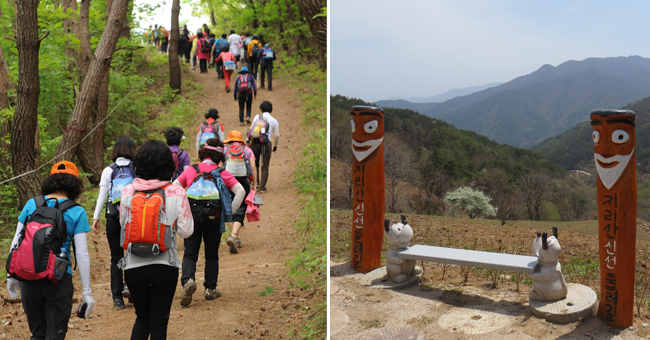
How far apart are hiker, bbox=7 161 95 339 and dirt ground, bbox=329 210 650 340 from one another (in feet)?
7.89

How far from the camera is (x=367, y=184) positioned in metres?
6.27

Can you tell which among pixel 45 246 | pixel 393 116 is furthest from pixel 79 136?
pixel 393 116

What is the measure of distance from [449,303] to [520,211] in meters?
9.13

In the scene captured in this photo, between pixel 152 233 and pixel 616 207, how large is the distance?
4.04m

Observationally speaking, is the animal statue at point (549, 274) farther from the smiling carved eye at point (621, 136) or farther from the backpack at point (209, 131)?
the backpack at point (209, 131)

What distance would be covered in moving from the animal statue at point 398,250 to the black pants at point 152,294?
10.6 feet

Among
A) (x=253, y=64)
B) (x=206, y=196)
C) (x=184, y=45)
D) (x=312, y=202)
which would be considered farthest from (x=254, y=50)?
(x=206, y=196)

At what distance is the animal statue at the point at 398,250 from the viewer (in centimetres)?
591

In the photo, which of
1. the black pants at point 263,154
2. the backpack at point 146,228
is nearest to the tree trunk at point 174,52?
the black pants at point 263,154

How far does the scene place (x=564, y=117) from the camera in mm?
33750

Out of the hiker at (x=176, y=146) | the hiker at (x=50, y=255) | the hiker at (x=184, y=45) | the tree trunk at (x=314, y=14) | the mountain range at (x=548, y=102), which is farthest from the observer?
the mountain range at (x=548, y=102)

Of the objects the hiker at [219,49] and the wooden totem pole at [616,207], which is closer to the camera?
the wooden totem pole at [616,207]

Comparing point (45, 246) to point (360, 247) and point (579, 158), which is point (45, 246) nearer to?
point (360, 247)

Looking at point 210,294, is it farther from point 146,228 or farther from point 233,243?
point 146,228
